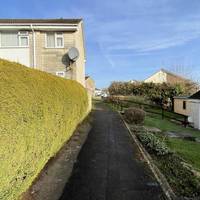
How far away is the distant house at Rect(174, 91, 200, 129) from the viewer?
80.3ft

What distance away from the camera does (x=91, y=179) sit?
6.26 meters

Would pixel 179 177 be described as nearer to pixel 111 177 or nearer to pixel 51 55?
pixel 111 177

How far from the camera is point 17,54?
22203 mm

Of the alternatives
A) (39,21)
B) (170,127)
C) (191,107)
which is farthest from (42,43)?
(191,107)

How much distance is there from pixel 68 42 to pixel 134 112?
871 cm

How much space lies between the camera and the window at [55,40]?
2259 cm

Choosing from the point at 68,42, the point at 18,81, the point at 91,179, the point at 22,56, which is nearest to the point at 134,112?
the point at 68,42

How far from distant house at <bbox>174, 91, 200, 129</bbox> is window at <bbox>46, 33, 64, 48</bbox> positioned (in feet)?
43.3

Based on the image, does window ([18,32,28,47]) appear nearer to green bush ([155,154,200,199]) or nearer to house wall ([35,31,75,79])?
house wall ([35,31,75,79])

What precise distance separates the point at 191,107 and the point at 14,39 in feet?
58.5

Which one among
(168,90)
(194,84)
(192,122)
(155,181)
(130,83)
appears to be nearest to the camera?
(155,181)

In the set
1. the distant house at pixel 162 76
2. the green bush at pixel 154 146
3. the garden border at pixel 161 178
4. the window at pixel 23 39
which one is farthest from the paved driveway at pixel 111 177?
the distant house at pixel 162 76

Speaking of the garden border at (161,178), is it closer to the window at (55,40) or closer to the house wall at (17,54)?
the window at (55,40)

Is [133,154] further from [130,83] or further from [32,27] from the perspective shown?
[130,83]
